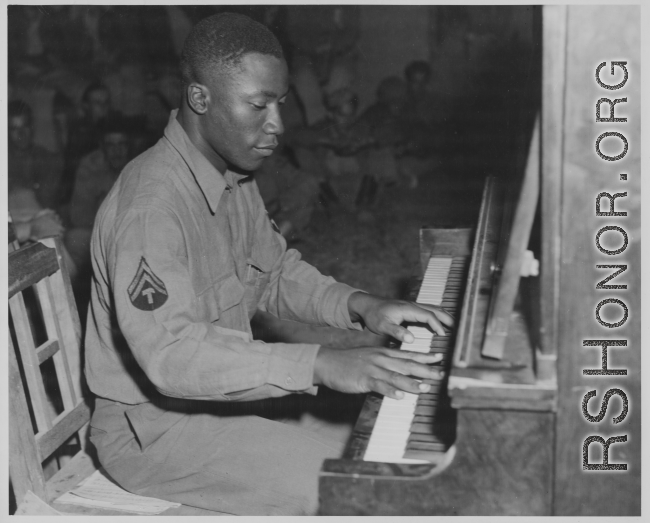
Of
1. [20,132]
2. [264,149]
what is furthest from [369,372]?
[20,132]

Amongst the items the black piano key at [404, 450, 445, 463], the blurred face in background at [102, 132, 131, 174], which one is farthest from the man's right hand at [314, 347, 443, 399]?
the blurred face in background at [102, 132, 131, 174]

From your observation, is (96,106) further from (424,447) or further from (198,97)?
(424,447)

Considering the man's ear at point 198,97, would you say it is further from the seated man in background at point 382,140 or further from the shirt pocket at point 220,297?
the seated man in background at point 382,140

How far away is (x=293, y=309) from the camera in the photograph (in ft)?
7.13

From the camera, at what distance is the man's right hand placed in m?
1.44

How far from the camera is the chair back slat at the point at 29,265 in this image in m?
1.75

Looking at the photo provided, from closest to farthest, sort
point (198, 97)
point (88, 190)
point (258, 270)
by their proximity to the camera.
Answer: point (198, 97), point (258, 270), point (88, 190)

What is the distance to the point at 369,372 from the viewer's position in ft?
4.73

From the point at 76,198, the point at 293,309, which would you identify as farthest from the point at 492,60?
the point at 293,309

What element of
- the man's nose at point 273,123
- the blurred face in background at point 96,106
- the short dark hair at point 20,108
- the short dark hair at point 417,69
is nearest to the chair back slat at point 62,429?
the man's nose at point 273,123

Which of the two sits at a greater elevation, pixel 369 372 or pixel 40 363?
pixel 369 372

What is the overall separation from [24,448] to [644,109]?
1490 millimetres

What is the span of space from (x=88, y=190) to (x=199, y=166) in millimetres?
3191

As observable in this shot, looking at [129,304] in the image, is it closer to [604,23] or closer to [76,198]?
[604,23]
